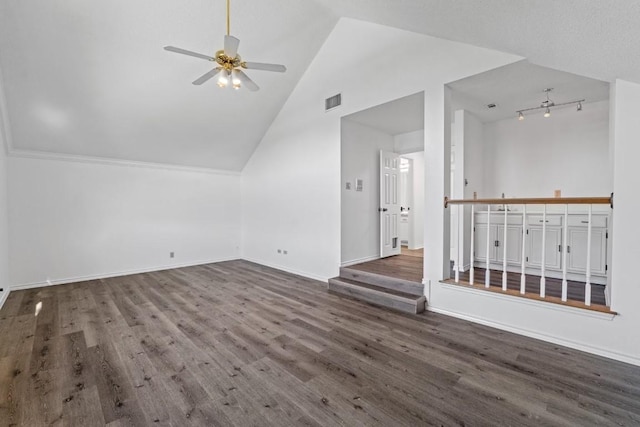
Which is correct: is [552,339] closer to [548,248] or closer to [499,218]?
[548,248]

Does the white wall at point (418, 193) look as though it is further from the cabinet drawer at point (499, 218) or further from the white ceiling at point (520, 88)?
the white ceiling at point (520, 88)

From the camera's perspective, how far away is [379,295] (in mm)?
3656

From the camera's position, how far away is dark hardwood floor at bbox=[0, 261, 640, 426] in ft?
5.68

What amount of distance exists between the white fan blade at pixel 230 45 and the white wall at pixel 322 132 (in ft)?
7.00

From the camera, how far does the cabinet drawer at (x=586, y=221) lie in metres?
3.57

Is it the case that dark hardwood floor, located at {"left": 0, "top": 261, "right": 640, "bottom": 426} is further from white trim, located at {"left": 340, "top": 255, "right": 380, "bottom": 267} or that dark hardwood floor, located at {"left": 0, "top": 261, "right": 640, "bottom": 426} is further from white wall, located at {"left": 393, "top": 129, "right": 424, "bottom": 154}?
white wall, located at {"left": 393, "top": 129, "right": 424, "bottom": 154}

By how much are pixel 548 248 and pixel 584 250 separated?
377mm

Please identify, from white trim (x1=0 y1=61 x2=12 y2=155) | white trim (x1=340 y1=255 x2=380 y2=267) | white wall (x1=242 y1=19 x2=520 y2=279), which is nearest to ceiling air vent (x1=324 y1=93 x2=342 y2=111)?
white wall (x1=242 y1=19 x2=520 y2=279)

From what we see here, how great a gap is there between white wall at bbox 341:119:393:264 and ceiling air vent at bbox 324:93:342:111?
12.2 inches

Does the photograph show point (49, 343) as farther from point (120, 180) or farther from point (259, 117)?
point (259, 117)

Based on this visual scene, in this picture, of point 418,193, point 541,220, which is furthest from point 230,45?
point 418,193

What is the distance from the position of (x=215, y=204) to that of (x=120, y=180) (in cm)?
196

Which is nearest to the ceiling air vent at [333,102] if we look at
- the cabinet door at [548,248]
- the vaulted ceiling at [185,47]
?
the vaulted ceiling at [185,47]

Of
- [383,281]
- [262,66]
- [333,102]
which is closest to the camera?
[262,66]
